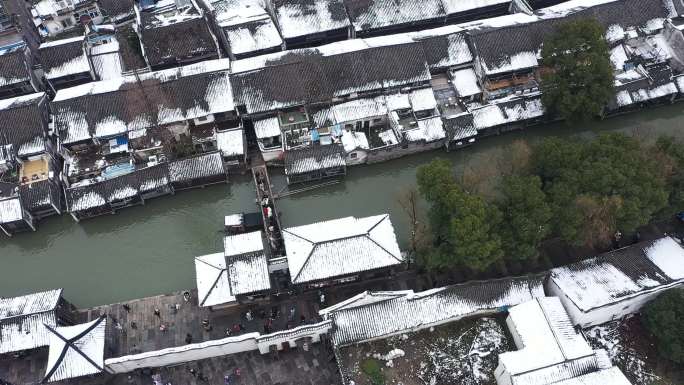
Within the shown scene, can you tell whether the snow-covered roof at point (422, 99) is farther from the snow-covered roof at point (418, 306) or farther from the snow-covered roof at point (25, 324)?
the snow-covered roof at point (25, 324)

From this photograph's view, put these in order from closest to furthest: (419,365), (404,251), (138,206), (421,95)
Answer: (419,365)
(404,251)
(138,206)
(421,95)

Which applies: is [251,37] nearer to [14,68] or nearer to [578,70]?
[14,68]

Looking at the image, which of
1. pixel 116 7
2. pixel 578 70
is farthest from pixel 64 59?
pixel 578 70

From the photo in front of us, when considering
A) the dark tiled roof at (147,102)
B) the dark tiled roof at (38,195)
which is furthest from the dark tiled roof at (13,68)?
the dark tiled roof at (38,195)

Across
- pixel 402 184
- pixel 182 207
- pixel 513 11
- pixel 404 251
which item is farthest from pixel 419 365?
pixel 513 11

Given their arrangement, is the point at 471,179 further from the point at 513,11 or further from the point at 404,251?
the point at 513,11

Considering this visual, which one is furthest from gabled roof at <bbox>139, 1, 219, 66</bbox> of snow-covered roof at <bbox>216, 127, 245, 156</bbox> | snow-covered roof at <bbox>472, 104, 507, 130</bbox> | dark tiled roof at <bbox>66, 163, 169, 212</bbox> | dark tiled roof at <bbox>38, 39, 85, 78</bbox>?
snow-covered roof at <bbox>472, 104, 507, 130</bbox>
